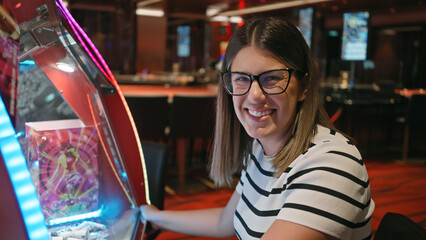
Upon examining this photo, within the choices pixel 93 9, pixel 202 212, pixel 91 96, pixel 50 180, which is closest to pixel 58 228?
pixel 50 180

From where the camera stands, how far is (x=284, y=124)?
1117 mm

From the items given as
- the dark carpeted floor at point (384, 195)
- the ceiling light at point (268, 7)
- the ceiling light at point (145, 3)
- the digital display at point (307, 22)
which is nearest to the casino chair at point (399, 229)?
the dark carpeted floor at point (384, 195)

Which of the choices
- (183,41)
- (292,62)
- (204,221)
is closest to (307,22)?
(204,221)

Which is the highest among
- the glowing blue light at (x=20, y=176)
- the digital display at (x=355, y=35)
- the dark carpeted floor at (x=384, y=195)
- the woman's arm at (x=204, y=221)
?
the digital display at (x=355, y=35)

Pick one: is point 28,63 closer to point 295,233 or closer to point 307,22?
point 295,233

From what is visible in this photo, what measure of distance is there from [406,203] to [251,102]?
11.3 ft

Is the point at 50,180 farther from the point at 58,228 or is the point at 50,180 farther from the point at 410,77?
the point at 410,77

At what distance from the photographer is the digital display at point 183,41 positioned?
11.7 metres

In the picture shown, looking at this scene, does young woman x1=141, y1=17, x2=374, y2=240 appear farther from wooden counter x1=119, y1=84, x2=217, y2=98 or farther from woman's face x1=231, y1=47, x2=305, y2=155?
A: wooden counter x1=119, y1=84, x2=217, y2=98

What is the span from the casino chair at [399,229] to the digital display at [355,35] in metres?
5.26

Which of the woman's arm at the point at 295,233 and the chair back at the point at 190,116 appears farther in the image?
the chair back at the point at 190,116

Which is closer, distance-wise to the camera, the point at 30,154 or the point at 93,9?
the point at 30,154

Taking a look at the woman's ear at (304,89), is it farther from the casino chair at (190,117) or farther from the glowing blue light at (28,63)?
the casino chair at (190,117)

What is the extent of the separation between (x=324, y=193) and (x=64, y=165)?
660 mm
